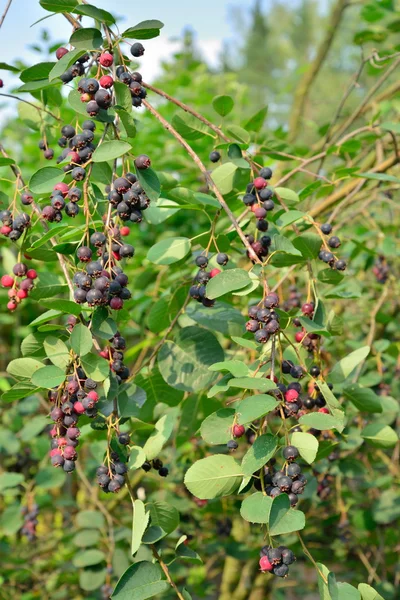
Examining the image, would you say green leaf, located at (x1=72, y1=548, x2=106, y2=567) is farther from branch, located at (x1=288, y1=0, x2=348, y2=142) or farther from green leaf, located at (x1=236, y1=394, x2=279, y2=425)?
branch, located at (x1=288, y1=0, x2=348, y2=142)

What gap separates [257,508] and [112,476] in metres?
0.24

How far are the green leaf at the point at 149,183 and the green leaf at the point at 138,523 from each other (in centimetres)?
47

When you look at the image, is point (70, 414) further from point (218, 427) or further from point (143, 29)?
point (143, 29)

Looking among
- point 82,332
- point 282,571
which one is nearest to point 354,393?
point 282,571

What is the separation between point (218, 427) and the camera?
3.15 feet

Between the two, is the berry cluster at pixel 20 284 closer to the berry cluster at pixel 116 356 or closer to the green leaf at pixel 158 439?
the berry cluster at pixel 116 356

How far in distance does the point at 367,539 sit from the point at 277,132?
62.3 inches

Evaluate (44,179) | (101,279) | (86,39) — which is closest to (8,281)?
(44,179)

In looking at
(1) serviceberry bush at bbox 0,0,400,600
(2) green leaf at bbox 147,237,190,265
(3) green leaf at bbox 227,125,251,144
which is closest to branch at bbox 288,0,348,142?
(1) serviceberry bush at bbox 0,0,400,600

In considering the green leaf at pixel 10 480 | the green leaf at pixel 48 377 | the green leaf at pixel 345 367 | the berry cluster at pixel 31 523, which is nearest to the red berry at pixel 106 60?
the green leaf at pixel 48 377

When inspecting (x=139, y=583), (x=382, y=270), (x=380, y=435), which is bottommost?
(x=382, y=270)

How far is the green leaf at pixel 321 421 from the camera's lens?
0.89 m

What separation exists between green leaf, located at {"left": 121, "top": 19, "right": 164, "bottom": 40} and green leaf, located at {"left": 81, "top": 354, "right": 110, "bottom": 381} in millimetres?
512

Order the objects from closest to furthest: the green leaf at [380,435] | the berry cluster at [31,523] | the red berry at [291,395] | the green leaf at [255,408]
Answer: the green leaf at [255,408], the red berry at [291,395], the green leaf at [380,435], the berry cluster at [31,523]
